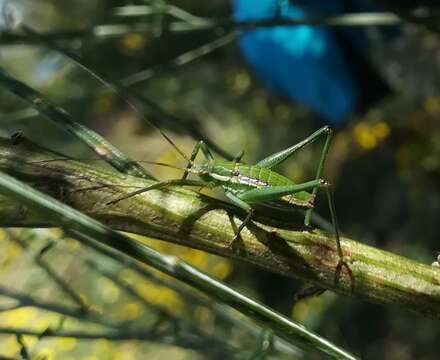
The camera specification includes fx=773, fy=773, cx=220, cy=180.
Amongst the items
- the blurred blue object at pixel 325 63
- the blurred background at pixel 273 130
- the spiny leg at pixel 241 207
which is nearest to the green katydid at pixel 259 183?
the spiny leg at pixel 241 207

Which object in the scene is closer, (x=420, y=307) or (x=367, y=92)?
(x=420, y=307)

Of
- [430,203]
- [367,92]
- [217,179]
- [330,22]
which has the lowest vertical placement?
[217,179]

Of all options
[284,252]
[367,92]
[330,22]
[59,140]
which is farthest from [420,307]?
[59,140]

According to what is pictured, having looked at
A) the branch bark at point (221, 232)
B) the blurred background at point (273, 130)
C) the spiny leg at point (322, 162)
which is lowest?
the branch bark at point (221, 232)

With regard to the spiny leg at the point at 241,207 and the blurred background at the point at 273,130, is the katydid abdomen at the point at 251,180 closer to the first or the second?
the spiny leg at the point at 241,207

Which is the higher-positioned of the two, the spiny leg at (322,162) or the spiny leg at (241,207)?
Result: the spiny leg at (322,162)

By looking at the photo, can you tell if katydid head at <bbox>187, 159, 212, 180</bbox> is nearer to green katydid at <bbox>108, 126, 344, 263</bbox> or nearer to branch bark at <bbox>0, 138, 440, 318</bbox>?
green katydid at <bbox>108, 126, 344, 263</bbox>

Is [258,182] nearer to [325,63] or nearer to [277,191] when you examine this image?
[277,191]

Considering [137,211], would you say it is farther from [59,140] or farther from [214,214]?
[59,140]

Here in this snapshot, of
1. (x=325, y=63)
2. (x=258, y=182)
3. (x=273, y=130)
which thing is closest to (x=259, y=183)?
(x=258, y=182)
